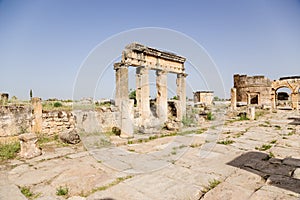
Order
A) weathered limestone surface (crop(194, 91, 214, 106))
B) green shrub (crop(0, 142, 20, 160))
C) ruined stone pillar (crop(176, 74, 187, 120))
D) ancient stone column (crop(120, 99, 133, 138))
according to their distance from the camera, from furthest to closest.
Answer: weathered limestone surface (crop(194, 91, 214, 106)), ruined stone pillar (crop(176, 74, 187, 120)), ancient stone column (crop(120, 99, 133, 138)), green shrub (crop(0, 142, 20, 160))

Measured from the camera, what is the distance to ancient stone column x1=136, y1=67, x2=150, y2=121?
28.9 ft

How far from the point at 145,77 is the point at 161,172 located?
18.2 ft

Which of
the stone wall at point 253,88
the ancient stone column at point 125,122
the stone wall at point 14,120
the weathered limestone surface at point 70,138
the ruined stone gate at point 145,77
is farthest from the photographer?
the stone wall at point 253,88

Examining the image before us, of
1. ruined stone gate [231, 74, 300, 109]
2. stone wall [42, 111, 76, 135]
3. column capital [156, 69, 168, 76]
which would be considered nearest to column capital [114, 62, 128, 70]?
column capital [156, 69, 168, 76]

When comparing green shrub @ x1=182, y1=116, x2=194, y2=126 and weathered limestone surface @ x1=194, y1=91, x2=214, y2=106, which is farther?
weathered limestone surface @ x1=194, y1=91, x2=214, y2=106

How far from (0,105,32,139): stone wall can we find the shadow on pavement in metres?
6.40

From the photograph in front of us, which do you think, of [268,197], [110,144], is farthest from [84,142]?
[268,197]

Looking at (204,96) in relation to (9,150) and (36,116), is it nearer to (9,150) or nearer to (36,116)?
(36,116)

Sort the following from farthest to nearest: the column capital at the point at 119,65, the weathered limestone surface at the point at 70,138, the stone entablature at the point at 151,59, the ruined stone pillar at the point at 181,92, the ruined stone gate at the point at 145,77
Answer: the ruined stone pillar at the point at 181,92, the stone entablature at the point at 151,59, the column capital at the point at 119,65, the ruined stone gate at the point at 145,77, the weathered limestone surface at the point at 70,138

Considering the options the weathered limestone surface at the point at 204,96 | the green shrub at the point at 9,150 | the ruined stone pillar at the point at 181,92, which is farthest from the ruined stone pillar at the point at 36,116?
the weathered limestone surface at the point at 204,96

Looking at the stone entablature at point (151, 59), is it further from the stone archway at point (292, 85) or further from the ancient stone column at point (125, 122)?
the stone archway at point (292, 85)

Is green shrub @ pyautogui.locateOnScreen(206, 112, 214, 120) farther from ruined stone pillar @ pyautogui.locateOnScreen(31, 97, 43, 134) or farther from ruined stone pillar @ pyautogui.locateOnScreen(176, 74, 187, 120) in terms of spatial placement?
ruined stone pillar @ pyautogui.locateOnScreen(31, 97, 43, 134)

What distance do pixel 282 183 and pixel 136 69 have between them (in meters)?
6.94

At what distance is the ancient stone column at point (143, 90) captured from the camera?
28.9 feet
